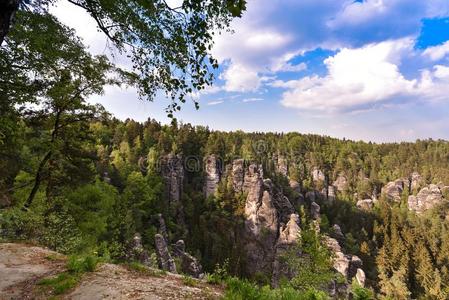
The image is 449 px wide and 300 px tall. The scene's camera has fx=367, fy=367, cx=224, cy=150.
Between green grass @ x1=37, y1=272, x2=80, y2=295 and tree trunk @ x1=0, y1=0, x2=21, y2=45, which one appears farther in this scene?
green grass @ x1=37, y1=272, x2=80, y2=295

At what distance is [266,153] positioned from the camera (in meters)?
178

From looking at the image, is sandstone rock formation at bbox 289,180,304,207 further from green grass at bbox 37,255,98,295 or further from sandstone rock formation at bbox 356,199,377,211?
green grass at bbox 37,255,98,295

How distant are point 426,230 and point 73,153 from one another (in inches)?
5634

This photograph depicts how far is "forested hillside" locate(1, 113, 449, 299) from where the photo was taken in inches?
770

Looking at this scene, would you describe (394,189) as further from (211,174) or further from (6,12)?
(6,12)

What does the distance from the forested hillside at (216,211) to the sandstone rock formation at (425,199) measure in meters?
0.43

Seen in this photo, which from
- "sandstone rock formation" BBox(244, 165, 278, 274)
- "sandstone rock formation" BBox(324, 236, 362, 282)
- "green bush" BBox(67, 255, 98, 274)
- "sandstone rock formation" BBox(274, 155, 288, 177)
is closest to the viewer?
"green bush" BBox(67, 255, 98, 274)

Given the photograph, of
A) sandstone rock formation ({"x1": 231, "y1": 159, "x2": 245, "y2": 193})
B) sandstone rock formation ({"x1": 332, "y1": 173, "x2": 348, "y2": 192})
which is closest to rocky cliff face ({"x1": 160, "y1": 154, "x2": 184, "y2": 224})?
sandstone rock formation ({"x1": 231, "y1": 159, "x2": 245, "y2": 193})

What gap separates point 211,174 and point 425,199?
104 m

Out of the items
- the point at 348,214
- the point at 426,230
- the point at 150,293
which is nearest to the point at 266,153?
the point at 348,214

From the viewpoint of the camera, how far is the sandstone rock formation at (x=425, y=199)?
157 metres

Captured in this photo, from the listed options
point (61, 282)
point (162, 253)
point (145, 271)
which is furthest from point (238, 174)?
point (61, 282)

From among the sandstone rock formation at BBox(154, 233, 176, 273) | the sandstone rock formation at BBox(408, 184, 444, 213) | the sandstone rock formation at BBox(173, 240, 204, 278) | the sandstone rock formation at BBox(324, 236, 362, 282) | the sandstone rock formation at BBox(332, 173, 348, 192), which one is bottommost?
the sandstone rock formation at BBox(324, 236, 362, 282)

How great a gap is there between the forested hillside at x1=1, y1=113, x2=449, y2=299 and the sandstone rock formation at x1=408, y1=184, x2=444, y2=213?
434 mm
